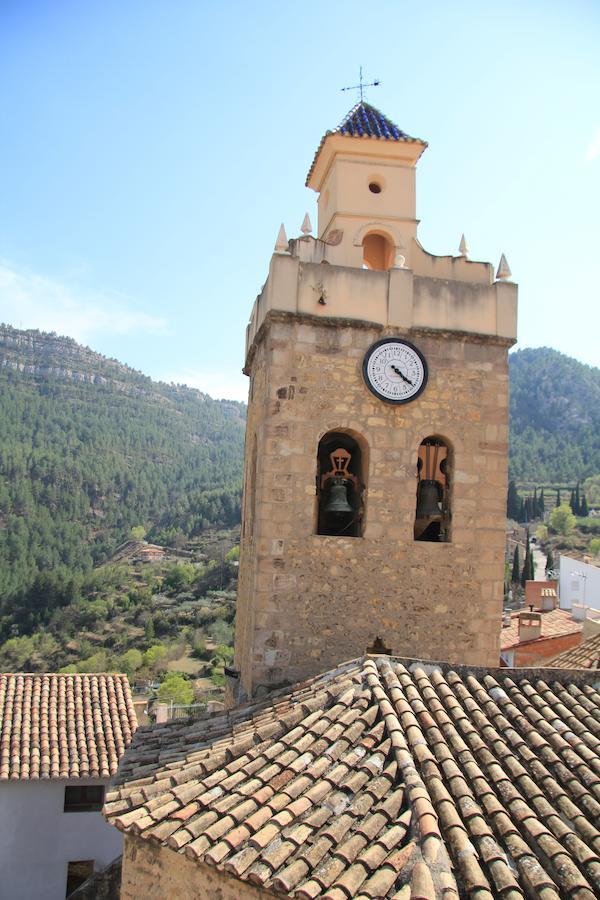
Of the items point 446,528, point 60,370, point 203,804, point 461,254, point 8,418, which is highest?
point 60,370

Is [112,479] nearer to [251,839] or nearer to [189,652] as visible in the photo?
[189,652]

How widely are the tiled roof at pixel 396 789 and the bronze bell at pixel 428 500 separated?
2599 millimetres

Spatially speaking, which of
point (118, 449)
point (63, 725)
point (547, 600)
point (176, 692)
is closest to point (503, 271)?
point (63, 725)

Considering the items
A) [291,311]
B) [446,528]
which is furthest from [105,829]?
[291,311]

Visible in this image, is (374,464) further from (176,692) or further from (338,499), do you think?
(176,692)

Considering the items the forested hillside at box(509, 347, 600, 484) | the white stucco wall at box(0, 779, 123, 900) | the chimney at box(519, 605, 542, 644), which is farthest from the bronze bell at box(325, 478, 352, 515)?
the forested hillside at box(509, 347, 600, 484)

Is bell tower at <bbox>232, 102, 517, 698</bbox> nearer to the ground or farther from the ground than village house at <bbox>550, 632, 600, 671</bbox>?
farther from the ground

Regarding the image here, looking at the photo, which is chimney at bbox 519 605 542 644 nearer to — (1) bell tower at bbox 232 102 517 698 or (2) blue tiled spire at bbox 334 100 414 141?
(1) bell tower at bbox 232 102 517 698

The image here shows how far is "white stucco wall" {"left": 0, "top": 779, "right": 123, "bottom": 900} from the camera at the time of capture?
18172 mm

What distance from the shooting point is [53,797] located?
18.4 metres

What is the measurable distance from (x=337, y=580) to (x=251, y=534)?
1.48m

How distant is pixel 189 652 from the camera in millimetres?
57625

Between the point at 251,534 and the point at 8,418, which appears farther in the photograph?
the point at 8,418

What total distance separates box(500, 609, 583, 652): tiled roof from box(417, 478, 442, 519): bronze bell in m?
15.5
